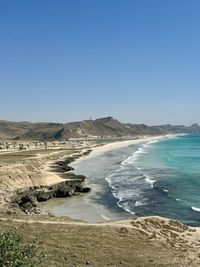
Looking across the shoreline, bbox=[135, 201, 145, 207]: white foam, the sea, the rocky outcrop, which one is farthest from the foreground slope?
bbox=[135, 201, 145, 207]: white foam

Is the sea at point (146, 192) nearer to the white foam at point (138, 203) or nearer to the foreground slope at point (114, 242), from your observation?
the white foam at point (138, 203)

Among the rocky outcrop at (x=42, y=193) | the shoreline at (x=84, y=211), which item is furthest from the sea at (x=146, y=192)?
the rocky outcrop at (x=42, y=193)

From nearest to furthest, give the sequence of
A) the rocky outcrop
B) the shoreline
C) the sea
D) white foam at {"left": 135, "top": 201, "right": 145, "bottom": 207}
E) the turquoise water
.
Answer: the shoreline
the sea
the turquoise water
the rocky outcrop
white foam at {"left": 135, "top": 201, "right": 145, "bottom": 207}

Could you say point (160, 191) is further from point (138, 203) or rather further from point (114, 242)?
point (114, 242)

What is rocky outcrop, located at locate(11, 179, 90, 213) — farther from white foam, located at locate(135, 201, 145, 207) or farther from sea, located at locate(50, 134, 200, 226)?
white foam, located at locate(135, 201, 145, 207)

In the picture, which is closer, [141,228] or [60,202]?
[141,228]

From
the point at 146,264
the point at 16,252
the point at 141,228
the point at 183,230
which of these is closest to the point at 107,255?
the point at 146,264

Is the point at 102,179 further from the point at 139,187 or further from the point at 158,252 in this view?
the point at 158,252

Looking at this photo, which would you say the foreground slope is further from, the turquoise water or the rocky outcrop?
the rocky outcrop

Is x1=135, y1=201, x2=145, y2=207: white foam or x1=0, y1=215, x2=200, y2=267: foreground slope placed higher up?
x1=0, y1=215, x2=200, y2=267: foreground slope

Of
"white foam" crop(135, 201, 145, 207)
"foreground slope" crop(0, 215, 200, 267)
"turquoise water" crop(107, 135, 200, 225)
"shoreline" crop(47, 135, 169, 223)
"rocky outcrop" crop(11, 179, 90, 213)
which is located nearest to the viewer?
"foreground slope" crop(0, 215, 200, 267)

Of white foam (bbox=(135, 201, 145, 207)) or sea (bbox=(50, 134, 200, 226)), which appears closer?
sea (bbox=(50, 134, 200, 226))
